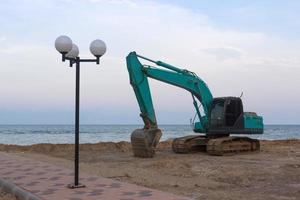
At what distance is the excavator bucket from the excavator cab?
333 centimetres

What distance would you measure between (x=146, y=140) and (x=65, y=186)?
9.53 meters

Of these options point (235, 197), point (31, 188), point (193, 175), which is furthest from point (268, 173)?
point (31, 188)

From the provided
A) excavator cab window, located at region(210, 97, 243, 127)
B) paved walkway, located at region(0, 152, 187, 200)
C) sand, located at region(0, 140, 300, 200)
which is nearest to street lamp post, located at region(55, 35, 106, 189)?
paved walkway, located at region(0, 152, 187, 200)

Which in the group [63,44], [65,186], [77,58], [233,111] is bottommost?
[65,186]

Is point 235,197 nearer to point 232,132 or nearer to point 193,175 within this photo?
point 193,175

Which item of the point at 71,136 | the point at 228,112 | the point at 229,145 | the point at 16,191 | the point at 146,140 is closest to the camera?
the point at 16,191

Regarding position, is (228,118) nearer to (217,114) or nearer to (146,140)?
(217,114)

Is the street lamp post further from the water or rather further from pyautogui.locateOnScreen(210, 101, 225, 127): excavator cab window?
the water

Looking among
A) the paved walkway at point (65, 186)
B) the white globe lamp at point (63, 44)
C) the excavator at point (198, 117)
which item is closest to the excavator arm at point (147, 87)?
the excavator at point (198, 117)

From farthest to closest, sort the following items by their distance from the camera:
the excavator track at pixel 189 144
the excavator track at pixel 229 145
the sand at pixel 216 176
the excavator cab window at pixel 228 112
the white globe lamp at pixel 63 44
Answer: the excavator track at pixel 189 144 < the excavator cab window at pixel 228 112 < the excavator track at pixel 229 145 < the sand at pixel 216 176 < the white globe lamp at pixel 63 44

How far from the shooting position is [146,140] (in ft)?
69.2

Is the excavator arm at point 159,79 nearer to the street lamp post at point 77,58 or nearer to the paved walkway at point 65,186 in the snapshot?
the paved walkway at point 65,186

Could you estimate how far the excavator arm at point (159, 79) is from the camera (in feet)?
70.0

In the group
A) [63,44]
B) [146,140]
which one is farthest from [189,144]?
[63,44]
